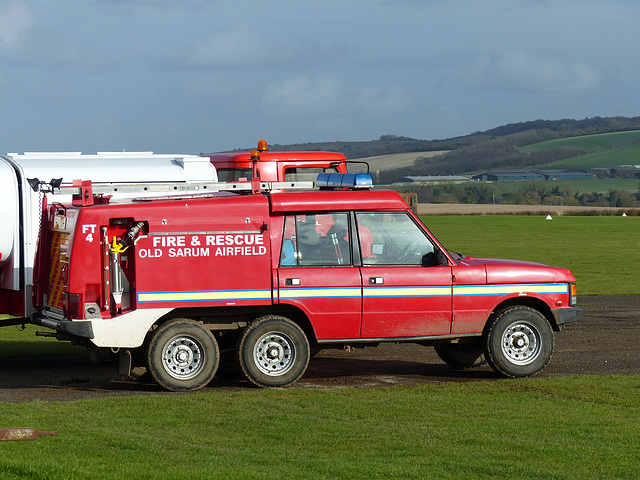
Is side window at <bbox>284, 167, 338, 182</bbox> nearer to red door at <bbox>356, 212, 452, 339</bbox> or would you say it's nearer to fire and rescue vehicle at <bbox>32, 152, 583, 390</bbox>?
fire and rescue vehicle at <bbox>32, 152, 583, 390</bbox>

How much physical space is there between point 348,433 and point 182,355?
3253 mm

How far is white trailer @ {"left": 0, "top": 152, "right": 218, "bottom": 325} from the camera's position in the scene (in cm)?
1249

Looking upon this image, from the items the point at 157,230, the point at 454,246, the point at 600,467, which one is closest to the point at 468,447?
the point at 600,467

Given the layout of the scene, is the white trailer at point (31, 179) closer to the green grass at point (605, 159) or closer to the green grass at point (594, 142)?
the green grass at point (605, 159)

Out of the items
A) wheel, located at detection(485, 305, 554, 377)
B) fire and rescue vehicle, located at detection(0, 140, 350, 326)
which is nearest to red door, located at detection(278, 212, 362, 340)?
fire and rescue vehicle, located at detection(0, 140, 350, 326)

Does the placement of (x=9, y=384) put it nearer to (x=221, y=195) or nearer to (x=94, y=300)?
(x=94, y=300)

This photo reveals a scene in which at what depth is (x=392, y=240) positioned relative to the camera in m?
12.2

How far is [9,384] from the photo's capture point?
12484 mm

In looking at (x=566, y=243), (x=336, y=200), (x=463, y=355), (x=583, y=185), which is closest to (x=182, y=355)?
(x=336, y=200)

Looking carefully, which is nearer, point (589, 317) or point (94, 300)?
point (94, 300)

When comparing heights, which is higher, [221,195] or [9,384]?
[221,195]

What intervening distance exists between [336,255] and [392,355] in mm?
3243

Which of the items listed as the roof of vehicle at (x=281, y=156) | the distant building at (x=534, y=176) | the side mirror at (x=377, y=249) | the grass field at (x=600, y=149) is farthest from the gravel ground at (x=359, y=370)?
the grass field at (x=600, y=149)

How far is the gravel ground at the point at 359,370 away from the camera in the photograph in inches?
476
